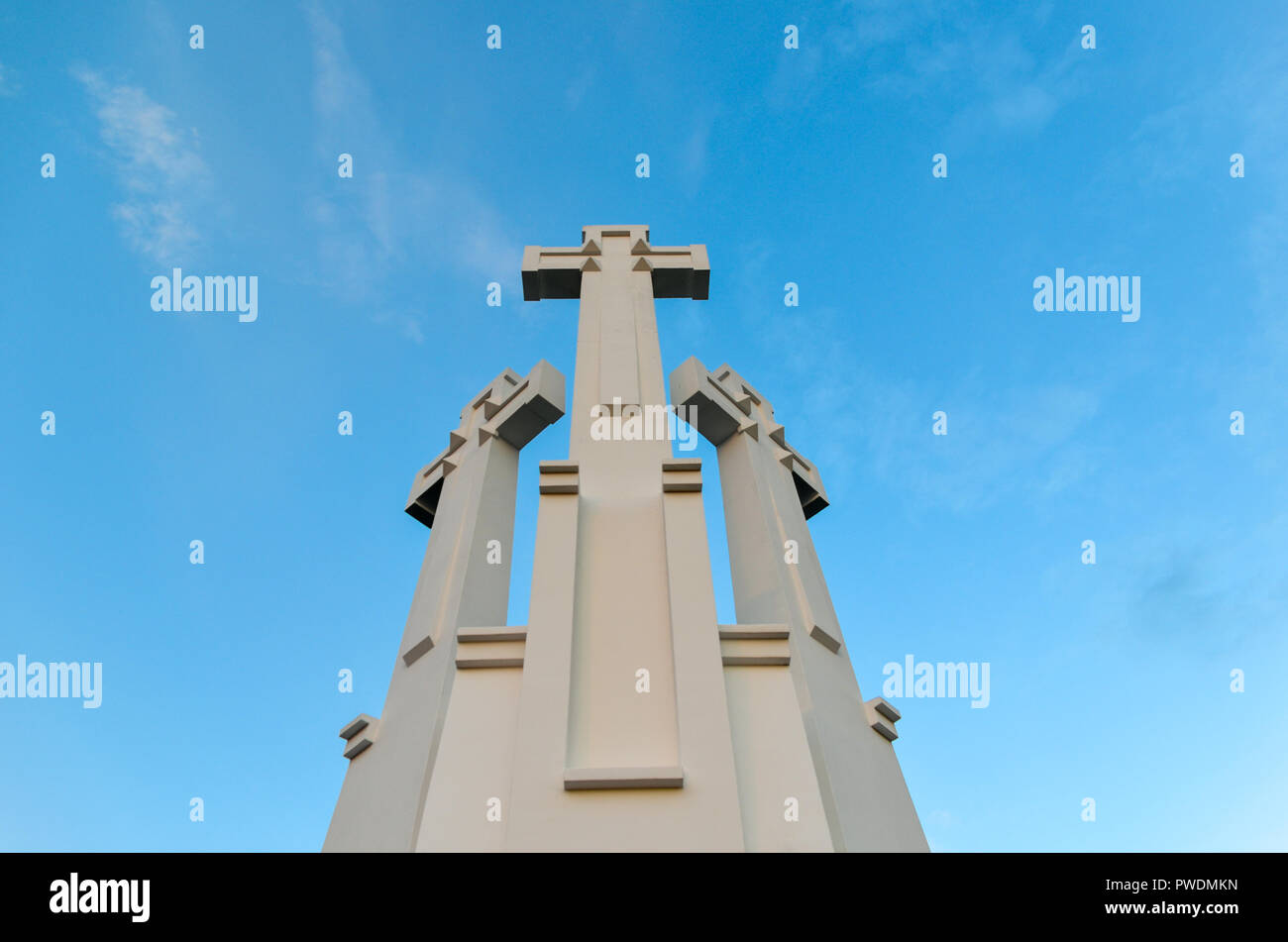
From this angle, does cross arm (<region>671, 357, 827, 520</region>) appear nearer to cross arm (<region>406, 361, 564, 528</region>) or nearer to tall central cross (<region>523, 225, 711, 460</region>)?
tall central cross (<region>523, 225, 711, 460</region>)

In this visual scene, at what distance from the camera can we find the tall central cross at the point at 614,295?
25.2ft

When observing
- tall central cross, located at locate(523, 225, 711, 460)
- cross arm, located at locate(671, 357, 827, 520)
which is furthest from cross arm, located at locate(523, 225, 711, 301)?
cross arm, located at locate(671, 357, 827, 520)

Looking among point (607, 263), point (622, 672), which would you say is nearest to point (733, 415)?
point (607, 263)

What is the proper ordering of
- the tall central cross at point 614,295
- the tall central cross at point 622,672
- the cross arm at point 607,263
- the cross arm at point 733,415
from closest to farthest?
the tall central cross at point 622,672
the tall central cross at point 614,295
the cross arm at point 733,415
the cross arm at point 607,263

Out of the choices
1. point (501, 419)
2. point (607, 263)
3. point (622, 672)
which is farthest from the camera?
point (607, 263)

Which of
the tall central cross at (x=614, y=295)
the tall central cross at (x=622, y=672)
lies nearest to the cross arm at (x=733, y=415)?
the tall central cross at (x=622, y=672)

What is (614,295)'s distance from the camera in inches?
354

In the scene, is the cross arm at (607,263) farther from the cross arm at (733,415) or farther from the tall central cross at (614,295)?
the cross arm at (733,415)

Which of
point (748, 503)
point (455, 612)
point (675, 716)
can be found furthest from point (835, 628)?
point (455, 612)

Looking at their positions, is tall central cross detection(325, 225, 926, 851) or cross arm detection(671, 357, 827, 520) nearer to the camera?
tall central cross detection(325, 225, 926, 851)

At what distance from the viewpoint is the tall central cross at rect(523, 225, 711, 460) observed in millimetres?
7676

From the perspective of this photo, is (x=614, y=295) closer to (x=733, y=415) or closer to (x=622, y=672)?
(x=733, y=415)
